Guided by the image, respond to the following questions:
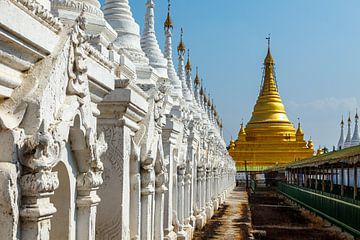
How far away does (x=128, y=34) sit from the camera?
8.82 meters

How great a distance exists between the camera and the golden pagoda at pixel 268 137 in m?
58.3

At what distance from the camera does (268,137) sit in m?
60.6

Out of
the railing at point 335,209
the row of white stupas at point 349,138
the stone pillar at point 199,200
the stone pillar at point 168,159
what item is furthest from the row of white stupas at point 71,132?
the row of white stupas at point 349,138

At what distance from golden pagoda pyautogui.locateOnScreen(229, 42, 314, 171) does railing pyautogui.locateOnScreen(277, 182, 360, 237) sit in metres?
29.6

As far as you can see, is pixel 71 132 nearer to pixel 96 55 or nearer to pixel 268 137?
pixel 96 55

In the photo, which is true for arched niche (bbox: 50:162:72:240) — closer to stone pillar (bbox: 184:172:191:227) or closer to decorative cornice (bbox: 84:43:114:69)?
decorative cornice (bbox: 84:43:114:69)

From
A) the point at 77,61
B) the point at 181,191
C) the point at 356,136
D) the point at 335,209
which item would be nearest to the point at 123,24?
the point at 181,191

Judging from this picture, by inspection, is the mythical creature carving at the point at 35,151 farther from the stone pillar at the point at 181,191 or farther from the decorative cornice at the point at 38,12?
the stone pillar at the point at 181,191

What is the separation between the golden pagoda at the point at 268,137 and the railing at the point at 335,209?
2965cm

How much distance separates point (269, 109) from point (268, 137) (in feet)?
11.5

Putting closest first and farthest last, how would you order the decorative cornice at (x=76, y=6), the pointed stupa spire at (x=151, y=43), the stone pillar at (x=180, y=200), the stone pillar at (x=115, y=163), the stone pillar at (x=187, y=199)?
1. the stone pillar at (x=115, y=163)
2. the decorative cornice at (x=76, y=6)
3. the pointed stupa spire at (x=151, y=43)
4. the stone pillar at (x=180, y=200)
5. the stone pillar at (x=187, y=199)

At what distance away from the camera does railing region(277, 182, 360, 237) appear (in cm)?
1544

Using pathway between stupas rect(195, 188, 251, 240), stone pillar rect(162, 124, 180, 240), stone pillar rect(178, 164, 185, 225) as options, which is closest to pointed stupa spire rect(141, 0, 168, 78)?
stone pillar rect(162, 124, 180, 240)

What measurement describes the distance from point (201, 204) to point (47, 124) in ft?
46.5
